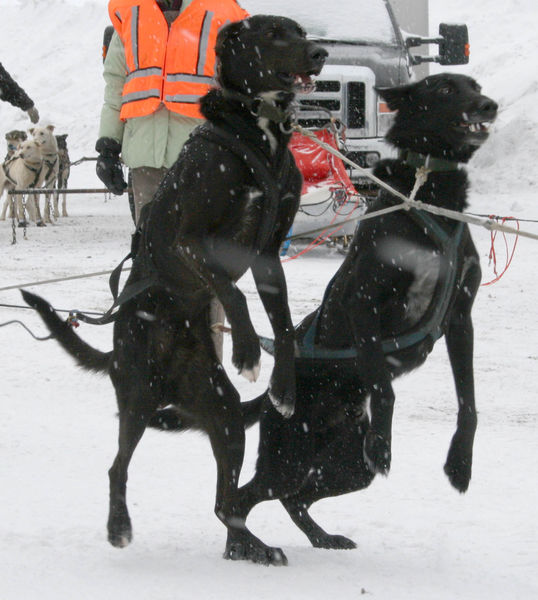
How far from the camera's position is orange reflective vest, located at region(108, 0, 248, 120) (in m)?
3.73

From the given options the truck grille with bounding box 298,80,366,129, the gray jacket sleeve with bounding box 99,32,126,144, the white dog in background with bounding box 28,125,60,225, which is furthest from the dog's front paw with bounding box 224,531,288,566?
the white dog in background with bounding box 28,125,60,225

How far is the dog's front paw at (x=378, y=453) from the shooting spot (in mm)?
2502

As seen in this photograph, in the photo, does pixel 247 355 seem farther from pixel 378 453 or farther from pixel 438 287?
pixel 438 287

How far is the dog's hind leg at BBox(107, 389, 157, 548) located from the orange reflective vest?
1.54m

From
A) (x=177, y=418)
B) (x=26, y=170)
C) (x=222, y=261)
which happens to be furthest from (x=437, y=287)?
(x=26, y=170)

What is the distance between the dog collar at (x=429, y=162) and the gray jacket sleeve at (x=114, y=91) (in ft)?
5.60

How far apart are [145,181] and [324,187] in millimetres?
4370

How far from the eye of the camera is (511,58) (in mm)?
18391

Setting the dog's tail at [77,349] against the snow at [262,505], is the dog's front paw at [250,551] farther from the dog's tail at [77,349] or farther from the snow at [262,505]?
the dog's tail at [77,349]

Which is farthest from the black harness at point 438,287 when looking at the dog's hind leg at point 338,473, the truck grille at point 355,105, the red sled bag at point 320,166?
the truck grille at point 355,105

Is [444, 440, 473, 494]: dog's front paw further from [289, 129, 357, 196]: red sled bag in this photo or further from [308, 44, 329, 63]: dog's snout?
[289, 129, 357, 196]: red sled bag

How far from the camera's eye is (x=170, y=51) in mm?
3756

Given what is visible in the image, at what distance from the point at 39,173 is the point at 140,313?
11.8 m

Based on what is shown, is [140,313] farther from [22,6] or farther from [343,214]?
[22,6]
